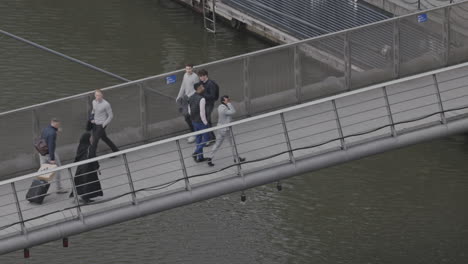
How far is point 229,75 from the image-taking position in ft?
83.4

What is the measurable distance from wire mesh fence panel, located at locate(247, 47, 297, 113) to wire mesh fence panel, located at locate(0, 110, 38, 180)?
Answer: 397cm

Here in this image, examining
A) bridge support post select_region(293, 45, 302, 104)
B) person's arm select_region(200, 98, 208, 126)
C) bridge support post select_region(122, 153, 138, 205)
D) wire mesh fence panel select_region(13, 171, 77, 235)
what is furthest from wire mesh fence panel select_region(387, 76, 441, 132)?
wire mesh fence panel select_region(13, 171, 77, 235)

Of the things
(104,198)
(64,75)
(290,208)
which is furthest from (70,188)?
(64,75)

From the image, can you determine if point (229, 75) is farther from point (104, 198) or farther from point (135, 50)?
point (135, 50)

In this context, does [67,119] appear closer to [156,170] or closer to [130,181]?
[156,170]

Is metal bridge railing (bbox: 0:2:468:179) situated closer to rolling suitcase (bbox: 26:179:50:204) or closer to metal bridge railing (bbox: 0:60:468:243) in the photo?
metal bridge railing (bbox: 0:60:468:243)

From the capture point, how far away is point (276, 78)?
25.8 meters

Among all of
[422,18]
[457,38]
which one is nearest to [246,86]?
[422,18]

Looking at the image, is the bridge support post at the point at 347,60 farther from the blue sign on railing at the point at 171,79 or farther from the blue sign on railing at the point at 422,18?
the blue sign on railing at the point at 171,79

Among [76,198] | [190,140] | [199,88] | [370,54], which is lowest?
[76,198]

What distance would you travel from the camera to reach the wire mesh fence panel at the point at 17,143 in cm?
2388

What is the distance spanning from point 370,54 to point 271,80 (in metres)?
2.14

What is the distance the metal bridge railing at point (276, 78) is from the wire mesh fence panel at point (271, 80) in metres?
0.02

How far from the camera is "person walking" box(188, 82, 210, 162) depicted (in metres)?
23.5
